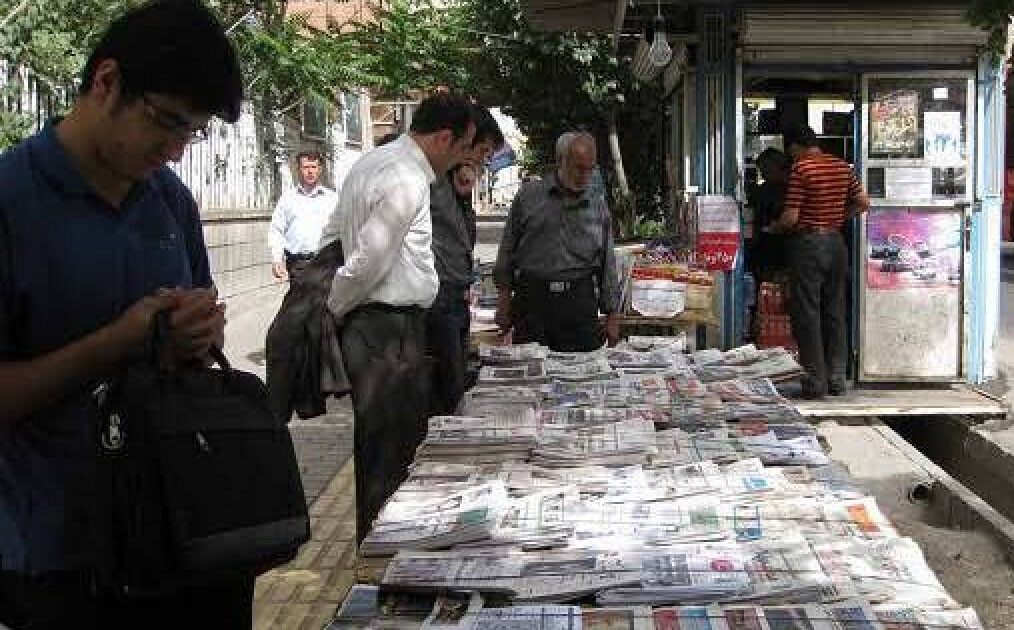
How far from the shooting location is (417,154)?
4.13 meters

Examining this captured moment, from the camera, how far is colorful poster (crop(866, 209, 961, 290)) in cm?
757

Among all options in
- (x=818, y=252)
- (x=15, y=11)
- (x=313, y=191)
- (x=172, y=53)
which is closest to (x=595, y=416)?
(x=172, y=53)

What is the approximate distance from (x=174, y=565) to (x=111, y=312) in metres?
0.43

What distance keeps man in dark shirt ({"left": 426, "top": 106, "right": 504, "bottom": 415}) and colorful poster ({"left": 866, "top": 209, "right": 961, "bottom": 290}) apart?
3.25 m

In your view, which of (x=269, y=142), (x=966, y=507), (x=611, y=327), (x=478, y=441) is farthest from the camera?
(x=269, y=142)

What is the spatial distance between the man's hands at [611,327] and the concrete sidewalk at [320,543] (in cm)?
154

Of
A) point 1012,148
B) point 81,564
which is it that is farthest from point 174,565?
point 1012,148

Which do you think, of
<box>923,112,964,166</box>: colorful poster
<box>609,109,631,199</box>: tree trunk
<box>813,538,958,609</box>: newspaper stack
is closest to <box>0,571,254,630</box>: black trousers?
<box>813,538,958,609</box>: newspaper stack

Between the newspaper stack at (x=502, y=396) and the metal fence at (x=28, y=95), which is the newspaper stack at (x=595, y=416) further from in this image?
the metal fence at (x=28, y=95)

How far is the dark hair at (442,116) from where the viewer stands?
424cm

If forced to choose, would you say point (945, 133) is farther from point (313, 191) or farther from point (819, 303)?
point (313, 191)

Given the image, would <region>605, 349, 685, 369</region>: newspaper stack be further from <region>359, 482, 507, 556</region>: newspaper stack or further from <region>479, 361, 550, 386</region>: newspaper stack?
<region>359, 482, 507, 556</region>: newspaper stack

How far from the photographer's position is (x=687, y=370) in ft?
14.9

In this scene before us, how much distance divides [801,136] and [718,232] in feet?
2.61
